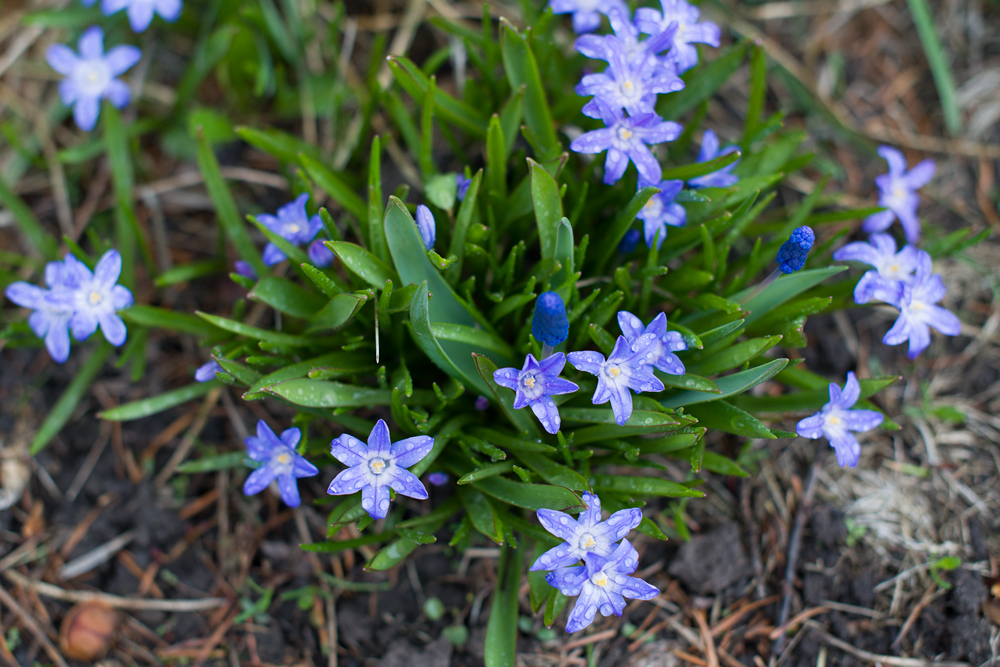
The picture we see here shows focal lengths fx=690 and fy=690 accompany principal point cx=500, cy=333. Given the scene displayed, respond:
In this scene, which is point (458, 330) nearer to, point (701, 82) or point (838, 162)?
point (701, 82)

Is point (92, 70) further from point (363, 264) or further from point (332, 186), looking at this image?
point (363, 264)

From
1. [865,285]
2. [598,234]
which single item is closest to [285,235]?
[598,234]

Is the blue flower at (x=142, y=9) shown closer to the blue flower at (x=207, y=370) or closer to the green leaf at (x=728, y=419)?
the blue flower at (x=207, y=370)

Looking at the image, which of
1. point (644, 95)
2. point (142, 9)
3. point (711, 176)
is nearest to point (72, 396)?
point (142, 9)

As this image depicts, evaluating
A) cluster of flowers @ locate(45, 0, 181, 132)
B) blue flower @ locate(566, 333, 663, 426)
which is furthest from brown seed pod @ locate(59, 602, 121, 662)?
blue flower @ locate(566, 333, 663, 426)

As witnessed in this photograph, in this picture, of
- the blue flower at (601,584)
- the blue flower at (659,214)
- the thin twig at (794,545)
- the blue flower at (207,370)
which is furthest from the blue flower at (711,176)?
the blue flower at (207,370)

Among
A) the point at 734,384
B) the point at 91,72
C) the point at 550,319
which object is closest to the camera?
the point at 550,319

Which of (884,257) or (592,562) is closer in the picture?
(592,562)
